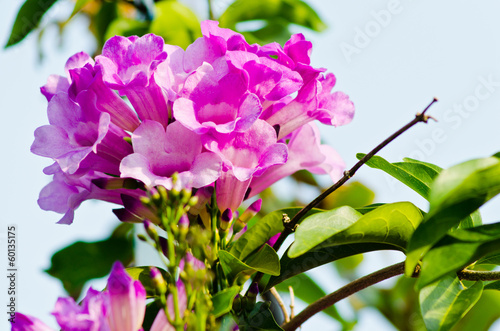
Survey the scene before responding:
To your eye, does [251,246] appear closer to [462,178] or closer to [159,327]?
[159,327]

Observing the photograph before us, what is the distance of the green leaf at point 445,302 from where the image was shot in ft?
2.46

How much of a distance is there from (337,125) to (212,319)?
0.51 metres

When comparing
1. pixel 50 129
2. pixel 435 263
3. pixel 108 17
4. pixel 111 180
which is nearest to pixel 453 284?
pixel 435 263

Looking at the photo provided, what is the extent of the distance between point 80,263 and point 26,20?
936mm

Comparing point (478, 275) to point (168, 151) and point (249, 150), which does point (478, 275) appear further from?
point (168, 151)

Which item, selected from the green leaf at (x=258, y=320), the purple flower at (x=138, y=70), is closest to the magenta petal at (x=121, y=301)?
the green leaf at (x=258, y=320)

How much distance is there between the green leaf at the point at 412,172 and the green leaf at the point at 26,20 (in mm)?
1546

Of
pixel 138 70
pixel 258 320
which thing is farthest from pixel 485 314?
pixel 138 70

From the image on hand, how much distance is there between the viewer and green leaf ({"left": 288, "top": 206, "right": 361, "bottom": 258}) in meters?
0.70

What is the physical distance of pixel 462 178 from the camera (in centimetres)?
62

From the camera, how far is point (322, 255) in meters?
0.87

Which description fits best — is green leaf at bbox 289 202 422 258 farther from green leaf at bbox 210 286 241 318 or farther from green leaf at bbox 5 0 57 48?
green leaf at bbox 5 0 57 48

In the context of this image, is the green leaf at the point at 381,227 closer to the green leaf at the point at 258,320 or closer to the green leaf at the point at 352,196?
the green leaf at the point at 258,320

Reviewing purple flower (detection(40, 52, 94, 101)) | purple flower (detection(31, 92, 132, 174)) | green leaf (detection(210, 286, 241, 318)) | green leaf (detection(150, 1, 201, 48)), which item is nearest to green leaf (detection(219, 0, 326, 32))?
green leaf (detection(150, 1, 201, 48))
